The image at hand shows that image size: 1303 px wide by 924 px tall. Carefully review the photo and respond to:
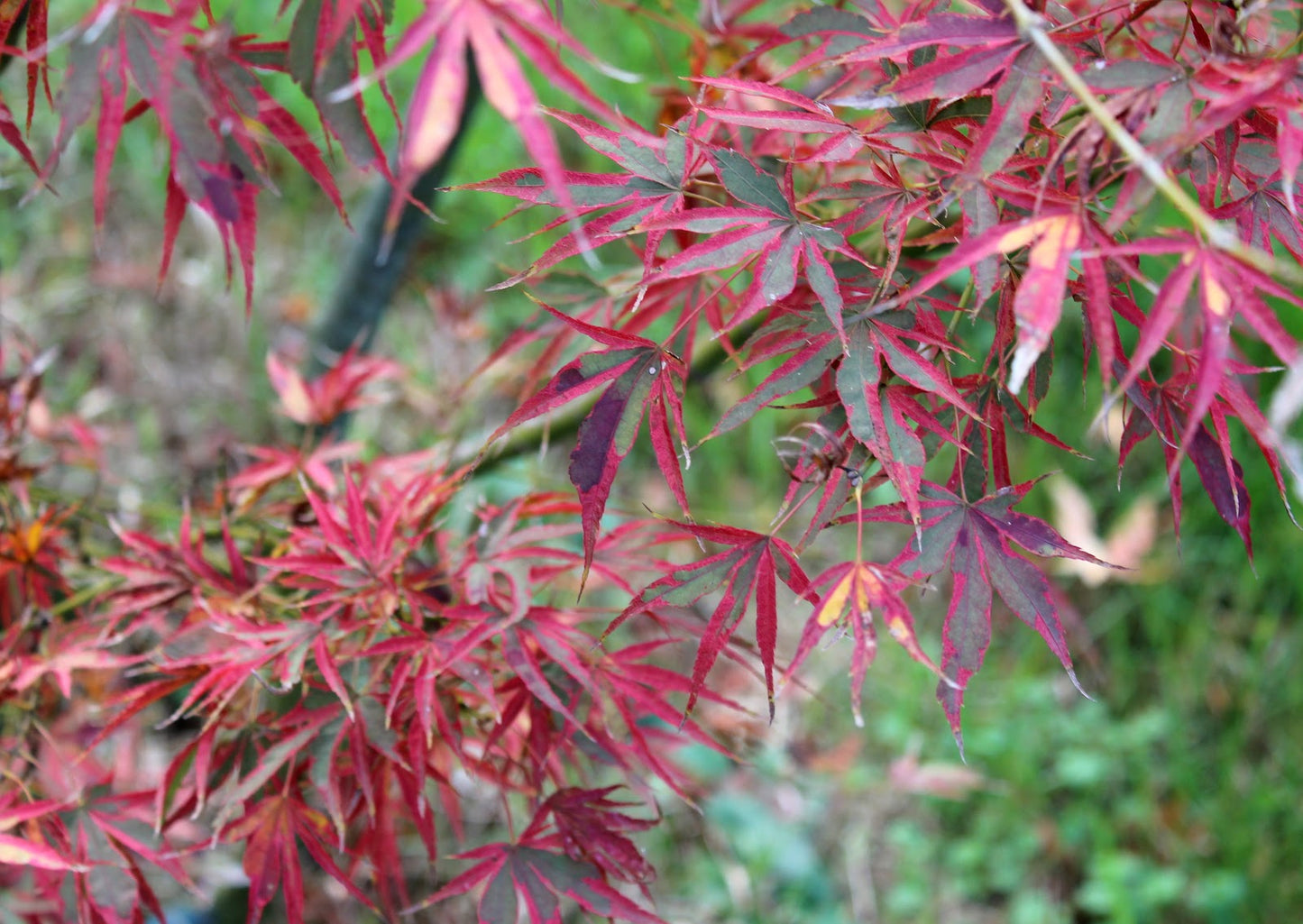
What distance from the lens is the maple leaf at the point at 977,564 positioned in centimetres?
55

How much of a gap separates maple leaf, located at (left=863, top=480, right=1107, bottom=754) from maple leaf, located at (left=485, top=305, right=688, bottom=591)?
132mm

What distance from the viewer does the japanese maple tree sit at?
0.46 m

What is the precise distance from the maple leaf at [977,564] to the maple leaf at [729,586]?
0.20 feet

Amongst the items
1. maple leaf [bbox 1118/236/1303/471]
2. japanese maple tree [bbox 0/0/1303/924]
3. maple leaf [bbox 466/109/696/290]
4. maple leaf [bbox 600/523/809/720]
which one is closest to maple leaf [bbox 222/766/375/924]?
japanese maple tree [bbox 0/0/1303/924]

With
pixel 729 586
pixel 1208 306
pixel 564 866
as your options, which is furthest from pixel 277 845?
pixel 1208 306

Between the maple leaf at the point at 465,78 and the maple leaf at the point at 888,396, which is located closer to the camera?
the maple leaf at the point at 465,78

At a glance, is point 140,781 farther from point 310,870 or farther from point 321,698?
point 321,698

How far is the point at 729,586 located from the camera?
1.94 feet

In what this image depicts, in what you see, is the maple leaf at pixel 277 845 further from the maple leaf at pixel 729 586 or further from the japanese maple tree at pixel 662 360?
the maple leaf at pixel 729 586

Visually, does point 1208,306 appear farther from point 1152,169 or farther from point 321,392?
point 321,392

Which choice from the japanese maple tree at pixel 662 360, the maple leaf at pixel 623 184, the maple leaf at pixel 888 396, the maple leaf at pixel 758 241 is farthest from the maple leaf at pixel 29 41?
the maple leaf at pixel 888 396

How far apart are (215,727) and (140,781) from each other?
0.72 metres

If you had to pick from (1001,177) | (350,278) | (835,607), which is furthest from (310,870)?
(1001,177)

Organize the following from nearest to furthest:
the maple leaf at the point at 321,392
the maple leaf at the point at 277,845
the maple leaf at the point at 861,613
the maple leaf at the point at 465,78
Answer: the maple leaf at the point at 465,78 → the maple leaf at the point at 861,613 → the maple leaf at the point at 277,845 → the maple leaf at the point at 321,392
